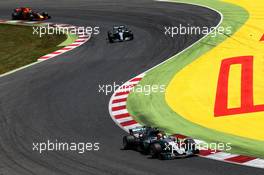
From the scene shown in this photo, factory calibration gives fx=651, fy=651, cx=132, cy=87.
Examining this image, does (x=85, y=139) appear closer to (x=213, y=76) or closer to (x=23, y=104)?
(x=23, y=104)

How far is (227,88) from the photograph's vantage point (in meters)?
24.2

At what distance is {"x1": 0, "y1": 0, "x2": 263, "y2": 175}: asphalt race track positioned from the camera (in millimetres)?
17125

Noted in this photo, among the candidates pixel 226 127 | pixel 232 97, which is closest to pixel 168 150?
pixel 226 127

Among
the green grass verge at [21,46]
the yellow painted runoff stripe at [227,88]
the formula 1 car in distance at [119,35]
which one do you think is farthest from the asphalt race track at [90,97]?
the yellow painted runoff stripe at [227,88]

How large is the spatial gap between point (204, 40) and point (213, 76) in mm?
6751

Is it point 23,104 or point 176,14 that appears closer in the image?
point 23,104

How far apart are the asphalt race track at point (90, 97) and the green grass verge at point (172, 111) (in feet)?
3.05

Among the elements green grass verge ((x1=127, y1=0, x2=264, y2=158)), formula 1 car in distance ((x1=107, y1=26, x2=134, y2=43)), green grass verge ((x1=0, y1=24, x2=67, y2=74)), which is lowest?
green grass verge ((x1=0, y1=24, x2=67, y2=74))

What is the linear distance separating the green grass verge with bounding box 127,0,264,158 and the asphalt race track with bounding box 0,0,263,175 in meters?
0.93

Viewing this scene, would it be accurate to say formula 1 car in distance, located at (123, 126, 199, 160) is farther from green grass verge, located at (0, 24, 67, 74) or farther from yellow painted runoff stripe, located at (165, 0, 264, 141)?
green grass verge, located at (0, 24, 67, 74)

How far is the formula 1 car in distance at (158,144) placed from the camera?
57.2 ft

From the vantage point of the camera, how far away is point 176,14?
39.4 meters

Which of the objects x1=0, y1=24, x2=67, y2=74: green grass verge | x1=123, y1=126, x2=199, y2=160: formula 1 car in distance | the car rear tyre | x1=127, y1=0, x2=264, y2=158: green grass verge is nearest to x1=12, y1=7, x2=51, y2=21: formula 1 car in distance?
x1=0, y1=24, x2=67, y2=74: green grass verge

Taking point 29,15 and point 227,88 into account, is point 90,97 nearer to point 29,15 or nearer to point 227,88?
point 227,88
